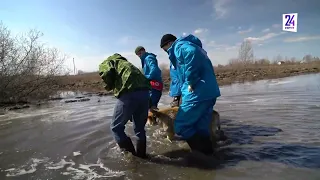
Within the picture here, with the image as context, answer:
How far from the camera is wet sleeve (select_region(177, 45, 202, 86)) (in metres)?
4.18

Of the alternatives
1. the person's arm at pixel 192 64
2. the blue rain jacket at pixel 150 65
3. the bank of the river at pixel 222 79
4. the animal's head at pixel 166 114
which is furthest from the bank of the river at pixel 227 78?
the person's arm at pixel 192 64

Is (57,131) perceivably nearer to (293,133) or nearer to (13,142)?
(13,142)

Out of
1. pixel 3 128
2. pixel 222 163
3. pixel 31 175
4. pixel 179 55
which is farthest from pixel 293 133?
pixel 3 128

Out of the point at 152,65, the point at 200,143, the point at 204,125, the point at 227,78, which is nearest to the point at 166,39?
the point at 152,65

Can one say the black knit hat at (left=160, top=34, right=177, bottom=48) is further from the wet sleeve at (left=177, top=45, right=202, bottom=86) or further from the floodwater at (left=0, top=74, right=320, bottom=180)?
the floodwater at (left=0, top=74, right=320, bottom=180)

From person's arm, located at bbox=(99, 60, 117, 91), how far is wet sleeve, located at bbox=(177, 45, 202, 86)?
46.3 inches

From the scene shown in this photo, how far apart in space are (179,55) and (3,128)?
6353mm

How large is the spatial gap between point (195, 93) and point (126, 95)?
1073mm

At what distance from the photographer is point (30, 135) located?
6.84 m

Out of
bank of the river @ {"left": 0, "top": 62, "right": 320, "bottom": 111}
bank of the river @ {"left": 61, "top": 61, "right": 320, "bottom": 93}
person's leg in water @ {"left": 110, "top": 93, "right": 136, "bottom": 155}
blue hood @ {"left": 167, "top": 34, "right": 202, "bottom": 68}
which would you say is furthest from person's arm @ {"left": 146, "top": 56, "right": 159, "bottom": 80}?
bank of the river @ {"left": 61, "top": 61, "right": 320, "bottom": 93}

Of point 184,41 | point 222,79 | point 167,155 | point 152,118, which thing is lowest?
point 167,155

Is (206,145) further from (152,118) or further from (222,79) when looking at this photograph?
(222,79)

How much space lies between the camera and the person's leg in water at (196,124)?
4227 millimetres

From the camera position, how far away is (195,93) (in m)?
4.20
